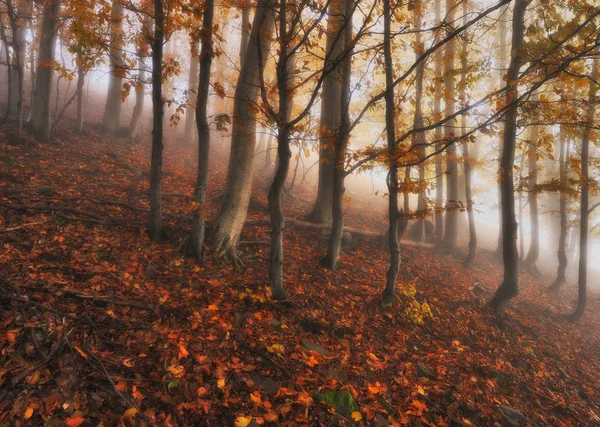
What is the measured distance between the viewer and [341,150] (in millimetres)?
6105

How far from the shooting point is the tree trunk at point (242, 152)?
6.11 m

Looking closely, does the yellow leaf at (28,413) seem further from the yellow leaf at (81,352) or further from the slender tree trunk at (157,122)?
the slender tree trunk at (157,122)

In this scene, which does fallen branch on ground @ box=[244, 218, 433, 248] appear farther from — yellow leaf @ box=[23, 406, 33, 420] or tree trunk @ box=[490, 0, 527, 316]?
yellow leaf @ box=[23, 406, 33, 420]

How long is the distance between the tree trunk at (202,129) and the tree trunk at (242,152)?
611mm

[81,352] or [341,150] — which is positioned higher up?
[341,150]

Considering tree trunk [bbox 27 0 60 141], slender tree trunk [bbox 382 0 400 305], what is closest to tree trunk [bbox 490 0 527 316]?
slender tree trunk [bbox 382 0 400 305]

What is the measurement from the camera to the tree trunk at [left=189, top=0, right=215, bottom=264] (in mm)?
4797

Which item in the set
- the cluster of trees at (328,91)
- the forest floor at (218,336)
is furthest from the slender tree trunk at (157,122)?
the forest floor at (218,336)

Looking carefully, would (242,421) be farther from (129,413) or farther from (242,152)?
(242,152)

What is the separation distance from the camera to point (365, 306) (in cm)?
621

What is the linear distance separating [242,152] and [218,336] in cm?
362

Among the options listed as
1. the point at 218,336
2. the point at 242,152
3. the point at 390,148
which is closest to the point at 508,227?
the point at 390,148

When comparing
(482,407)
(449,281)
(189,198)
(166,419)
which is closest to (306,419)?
(166,419)

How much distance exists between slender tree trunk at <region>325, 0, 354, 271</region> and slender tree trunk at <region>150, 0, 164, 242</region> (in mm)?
3080
